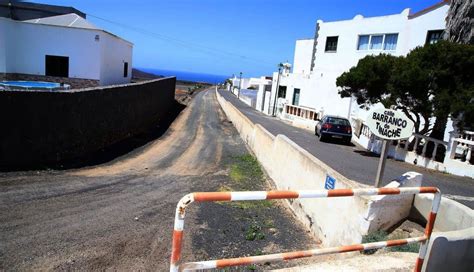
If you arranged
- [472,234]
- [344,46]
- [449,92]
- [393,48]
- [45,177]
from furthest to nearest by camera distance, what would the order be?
[344,46], [393,48], [449,92], [45,177], [472,234]

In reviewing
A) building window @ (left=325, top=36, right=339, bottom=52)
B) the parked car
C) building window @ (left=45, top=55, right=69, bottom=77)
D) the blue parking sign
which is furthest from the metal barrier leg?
building window @ (left=325, top=36, right=339, bottom=52)

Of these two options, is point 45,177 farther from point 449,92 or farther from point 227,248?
point 449,92

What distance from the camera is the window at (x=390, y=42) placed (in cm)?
3189

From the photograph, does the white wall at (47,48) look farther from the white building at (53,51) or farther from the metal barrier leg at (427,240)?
the metal barrier leg at (427,240)

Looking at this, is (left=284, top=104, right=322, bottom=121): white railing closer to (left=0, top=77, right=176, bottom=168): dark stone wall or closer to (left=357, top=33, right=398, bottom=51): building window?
(left=357, top=33, right=398, bottom=51): building window

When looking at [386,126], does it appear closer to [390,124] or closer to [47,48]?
[390,124]

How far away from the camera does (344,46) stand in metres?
37.4

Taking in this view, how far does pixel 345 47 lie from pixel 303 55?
41.2 feet

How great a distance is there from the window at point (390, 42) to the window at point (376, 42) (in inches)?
22.7

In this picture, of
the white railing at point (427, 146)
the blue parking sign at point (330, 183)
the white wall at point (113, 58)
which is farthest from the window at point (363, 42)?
the blue parking sign at point (330, 183)

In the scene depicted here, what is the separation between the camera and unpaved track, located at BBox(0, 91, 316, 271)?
7.17 m

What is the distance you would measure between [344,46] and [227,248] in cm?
3289

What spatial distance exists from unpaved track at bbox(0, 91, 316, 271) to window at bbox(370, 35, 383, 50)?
78.0 ft

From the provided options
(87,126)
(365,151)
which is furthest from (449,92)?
(87,126)
